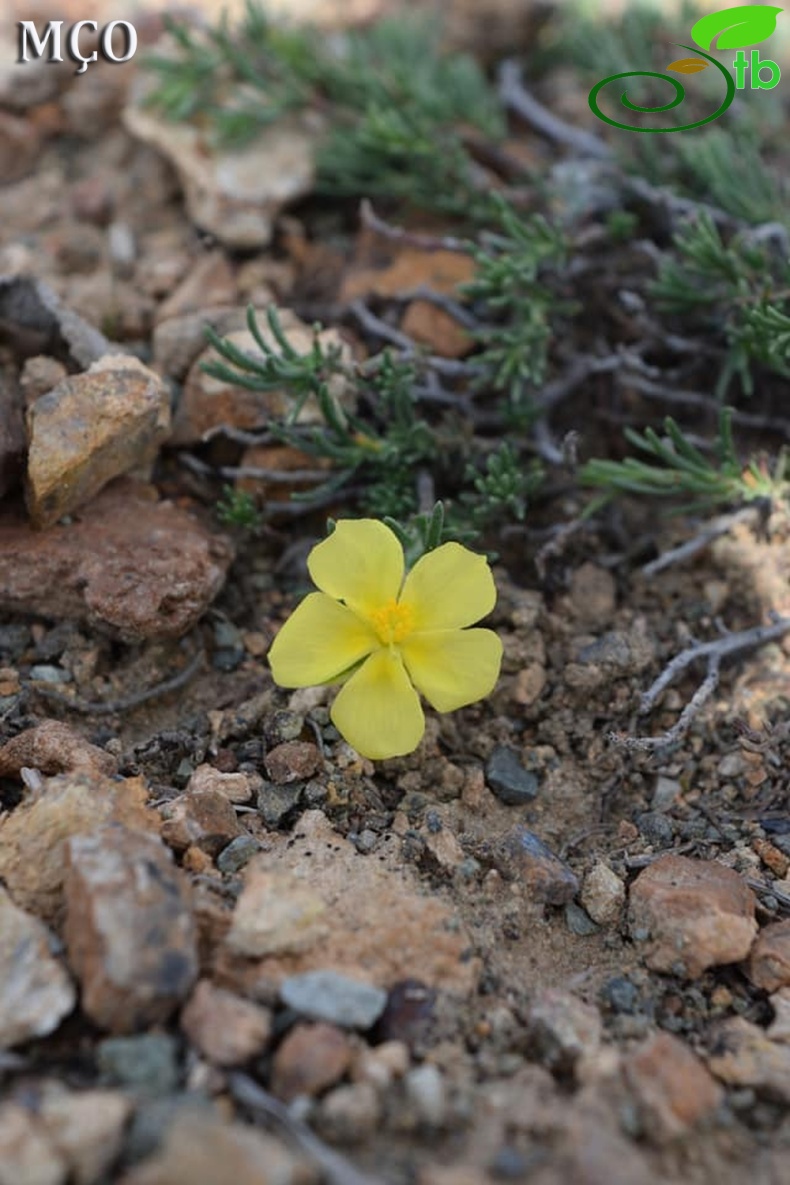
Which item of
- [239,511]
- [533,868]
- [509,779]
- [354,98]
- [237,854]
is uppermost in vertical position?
[354,98]

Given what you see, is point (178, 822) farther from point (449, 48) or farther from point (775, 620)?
point (449, 48)

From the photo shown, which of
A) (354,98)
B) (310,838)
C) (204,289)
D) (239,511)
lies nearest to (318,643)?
(310,838)

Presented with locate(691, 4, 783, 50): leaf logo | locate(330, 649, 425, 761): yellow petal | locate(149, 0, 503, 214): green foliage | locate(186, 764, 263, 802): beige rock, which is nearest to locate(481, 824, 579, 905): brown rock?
locate(330, 649, 425, 761): yellow petal

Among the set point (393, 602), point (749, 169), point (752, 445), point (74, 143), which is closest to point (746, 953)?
point (393, 602)

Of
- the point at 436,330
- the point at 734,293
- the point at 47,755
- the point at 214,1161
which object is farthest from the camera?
the point at 436,330

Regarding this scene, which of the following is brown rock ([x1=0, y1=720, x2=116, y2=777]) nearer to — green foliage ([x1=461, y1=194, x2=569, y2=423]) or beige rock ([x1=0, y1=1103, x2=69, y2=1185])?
beige rock ([x1=0, y1=1103, x2=69, y2=1185])

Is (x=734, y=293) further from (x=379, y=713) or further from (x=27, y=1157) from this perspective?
(x=27, y=1157)
